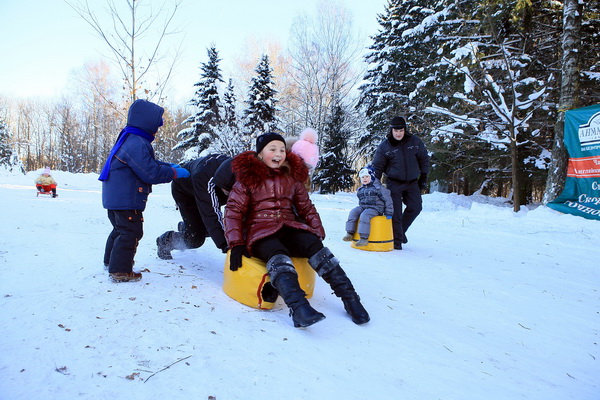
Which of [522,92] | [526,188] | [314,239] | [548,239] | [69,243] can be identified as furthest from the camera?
[526,188]

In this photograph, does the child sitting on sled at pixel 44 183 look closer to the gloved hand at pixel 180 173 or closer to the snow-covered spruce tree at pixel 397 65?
the gloved hand at pixel 180 173

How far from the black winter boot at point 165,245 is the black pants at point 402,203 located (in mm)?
2983

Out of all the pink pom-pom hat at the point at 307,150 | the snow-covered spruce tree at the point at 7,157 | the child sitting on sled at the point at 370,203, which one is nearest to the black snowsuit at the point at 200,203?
the pink pom-pom hat at the point at 307,150

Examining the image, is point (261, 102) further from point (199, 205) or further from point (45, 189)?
point (199, 205)

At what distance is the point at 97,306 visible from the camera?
6.77 ft

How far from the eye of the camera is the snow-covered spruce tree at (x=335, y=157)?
19156 millimetres

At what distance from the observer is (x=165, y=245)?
3.28 m

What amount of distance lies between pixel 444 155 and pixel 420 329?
11.6 meters

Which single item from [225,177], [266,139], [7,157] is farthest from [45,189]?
[7,157]

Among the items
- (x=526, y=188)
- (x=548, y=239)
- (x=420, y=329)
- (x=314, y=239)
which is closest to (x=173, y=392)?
(x=314, y=239)

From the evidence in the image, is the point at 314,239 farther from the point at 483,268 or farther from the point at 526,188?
the point at 526,188

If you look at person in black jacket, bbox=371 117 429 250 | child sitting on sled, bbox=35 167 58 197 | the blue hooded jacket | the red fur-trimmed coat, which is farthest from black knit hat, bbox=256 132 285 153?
child sitting on sled, bbox=35 167 58 197

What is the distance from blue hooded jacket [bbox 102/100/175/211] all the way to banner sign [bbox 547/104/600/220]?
7.91 m

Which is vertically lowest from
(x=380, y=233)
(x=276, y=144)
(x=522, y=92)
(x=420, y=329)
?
(x=420, y=329)
